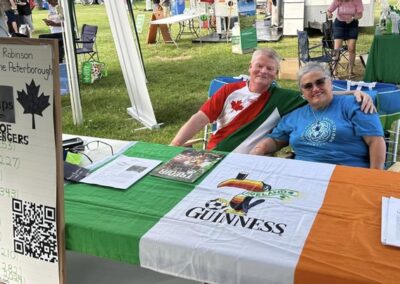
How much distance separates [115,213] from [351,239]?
745mm

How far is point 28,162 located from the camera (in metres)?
1.48

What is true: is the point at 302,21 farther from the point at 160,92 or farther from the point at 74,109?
the point at 74,109

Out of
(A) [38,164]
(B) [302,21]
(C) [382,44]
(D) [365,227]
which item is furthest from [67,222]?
(B) [302,21]

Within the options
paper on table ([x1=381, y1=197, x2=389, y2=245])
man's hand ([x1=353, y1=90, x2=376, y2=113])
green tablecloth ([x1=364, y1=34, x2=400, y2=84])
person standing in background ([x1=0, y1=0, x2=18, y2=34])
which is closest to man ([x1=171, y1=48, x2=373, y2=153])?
man's hand ([x1=353, y1=90, x2=376, y2=113])

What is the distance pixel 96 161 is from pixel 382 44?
5.11 meters

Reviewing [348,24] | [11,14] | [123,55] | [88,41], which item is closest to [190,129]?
[123,55]

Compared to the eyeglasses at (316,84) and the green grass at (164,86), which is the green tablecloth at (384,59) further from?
the eyeglasses at (316,84)

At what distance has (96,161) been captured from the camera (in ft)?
6.80

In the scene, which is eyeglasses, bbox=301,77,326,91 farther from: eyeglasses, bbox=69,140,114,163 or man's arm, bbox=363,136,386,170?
eyeglasses, bbox=69,140,114,163

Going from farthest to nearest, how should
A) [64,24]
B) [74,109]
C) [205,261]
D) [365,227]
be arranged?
[74,109], [64,24], [365,227], [205,261]

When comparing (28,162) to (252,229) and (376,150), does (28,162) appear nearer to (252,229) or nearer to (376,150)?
(252,229)

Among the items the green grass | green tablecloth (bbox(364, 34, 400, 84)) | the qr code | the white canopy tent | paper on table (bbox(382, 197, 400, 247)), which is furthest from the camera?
green tablecloth (bbox(364, 34, 400, 84))

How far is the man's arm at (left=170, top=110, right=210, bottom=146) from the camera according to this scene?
8.73ft

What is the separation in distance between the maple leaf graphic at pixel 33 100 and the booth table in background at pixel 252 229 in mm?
369
